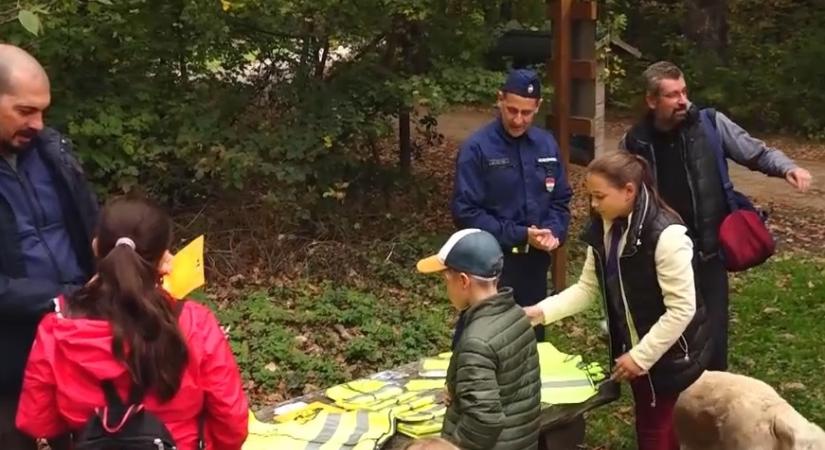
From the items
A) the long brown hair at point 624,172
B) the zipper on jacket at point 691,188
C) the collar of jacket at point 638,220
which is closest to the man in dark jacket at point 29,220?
the long brown hair at point 624,172

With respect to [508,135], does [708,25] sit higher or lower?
higher

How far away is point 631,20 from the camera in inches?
765

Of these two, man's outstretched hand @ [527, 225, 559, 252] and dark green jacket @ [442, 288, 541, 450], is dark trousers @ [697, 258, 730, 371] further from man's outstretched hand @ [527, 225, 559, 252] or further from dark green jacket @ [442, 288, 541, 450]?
dark green jacket @ [442, 288, 541, 450]

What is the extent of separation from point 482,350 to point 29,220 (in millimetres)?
1571

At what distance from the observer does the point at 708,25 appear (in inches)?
693

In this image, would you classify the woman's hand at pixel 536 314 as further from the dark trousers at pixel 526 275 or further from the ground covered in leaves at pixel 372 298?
the ground covered in leaves at pixel 372 298

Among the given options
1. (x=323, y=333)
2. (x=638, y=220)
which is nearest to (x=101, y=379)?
(x=638, y=220)

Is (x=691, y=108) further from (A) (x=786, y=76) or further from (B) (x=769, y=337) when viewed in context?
(A) (x=786, y=76)

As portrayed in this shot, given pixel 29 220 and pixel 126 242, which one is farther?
pixel 29 220

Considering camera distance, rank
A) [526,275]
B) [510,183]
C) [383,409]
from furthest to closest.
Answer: [526,275] < [510,183] < [383,409]

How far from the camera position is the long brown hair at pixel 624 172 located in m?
4.10

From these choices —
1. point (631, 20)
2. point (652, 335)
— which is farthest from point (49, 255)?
point (631, 20)

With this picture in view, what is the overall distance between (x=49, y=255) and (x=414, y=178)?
6410mm

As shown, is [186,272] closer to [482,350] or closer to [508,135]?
[482,350]
